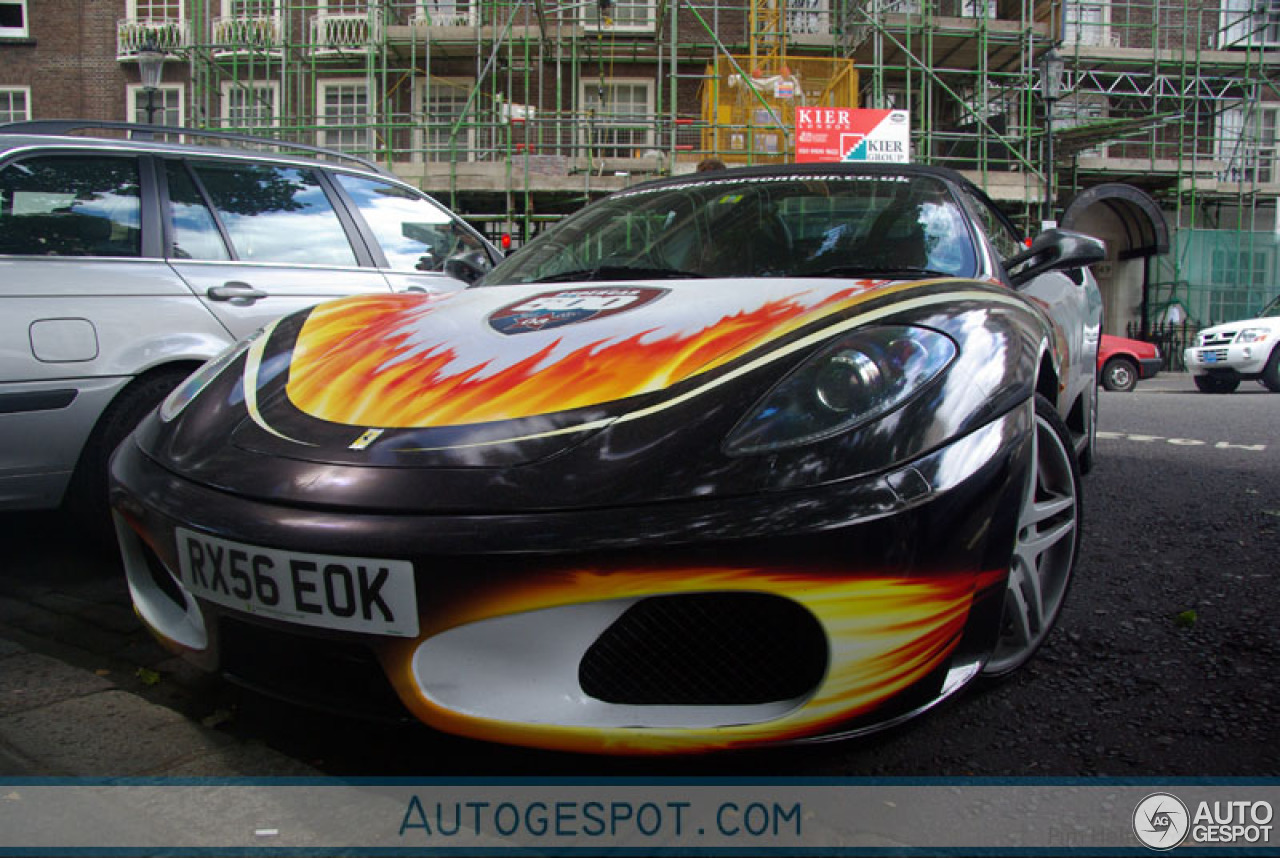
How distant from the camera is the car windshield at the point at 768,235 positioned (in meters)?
2.48

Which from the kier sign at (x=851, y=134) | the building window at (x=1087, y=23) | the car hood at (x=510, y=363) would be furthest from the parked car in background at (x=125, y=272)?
the building window at (x=1087, y=23)

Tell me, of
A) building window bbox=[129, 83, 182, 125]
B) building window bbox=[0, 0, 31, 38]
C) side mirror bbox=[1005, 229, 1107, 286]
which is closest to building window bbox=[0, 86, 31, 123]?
building window bbox=[0, 0, 31, 38]

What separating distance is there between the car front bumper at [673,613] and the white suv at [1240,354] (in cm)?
1379

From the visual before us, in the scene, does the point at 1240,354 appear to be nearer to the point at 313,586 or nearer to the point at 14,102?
the point at 313,586

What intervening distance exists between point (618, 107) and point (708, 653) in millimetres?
21306

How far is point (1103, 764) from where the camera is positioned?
5.90ft

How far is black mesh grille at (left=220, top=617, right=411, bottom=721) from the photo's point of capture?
1.55m

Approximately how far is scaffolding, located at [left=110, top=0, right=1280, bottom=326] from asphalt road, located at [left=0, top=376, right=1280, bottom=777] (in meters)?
15.6

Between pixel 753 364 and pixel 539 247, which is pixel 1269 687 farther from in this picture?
pixel 539 247

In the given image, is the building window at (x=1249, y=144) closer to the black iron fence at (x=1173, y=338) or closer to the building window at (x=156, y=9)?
the black iron fence at (x=1173, y=338)

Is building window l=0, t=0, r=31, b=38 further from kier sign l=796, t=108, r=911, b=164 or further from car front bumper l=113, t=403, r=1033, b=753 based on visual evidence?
car front bumper l=113, t=403, r=1033, b=753

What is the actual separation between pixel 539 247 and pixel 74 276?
4.72 feet

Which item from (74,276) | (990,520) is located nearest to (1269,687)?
(990,520)

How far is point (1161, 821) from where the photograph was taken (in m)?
1.62
